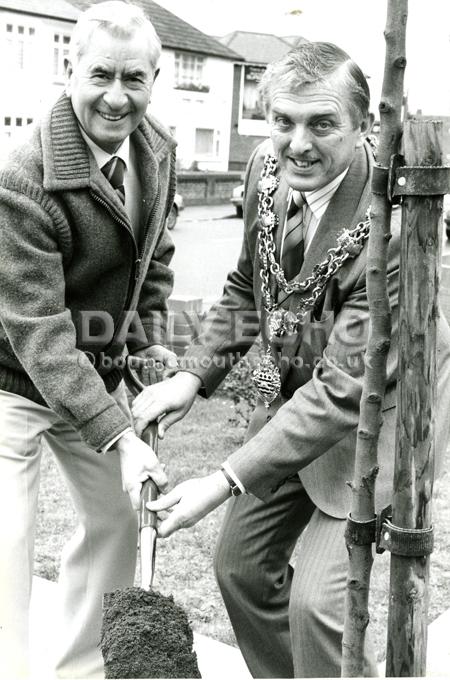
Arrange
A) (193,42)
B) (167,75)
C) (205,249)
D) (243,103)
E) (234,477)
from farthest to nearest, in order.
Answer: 1. (243,103)
2. (167,75)
3. (193,42)
4. (205,249)
5. (234,477)

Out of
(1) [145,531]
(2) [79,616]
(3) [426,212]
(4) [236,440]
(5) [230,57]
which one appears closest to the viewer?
(3) [426,212]

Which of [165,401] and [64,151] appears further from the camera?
[165,401]

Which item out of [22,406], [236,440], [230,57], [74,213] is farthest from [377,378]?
[230,57]

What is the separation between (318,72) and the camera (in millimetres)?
2557

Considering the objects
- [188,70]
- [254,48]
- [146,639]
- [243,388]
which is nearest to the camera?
[146,639]

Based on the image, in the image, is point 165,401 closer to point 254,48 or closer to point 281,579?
point 281,579

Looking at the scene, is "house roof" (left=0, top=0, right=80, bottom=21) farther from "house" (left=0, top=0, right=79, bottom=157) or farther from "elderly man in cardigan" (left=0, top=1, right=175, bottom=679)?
"elderly man in cardigan" (left=0, top=1, right=175, bottom=679)

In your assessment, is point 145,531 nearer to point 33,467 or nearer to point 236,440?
point 33,467

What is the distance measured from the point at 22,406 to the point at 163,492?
0.57 metres

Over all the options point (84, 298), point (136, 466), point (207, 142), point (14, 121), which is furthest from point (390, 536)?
point (207, 142)

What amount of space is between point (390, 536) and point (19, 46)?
102 feet

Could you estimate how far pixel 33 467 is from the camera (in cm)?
314

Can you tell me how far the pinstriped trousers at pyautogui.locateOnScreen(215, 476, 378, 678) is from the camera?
8.91ft

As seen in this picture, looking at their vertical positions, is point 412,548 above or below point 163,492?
above
